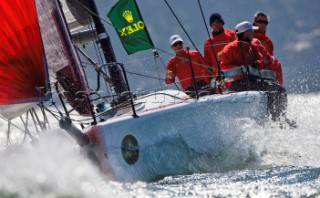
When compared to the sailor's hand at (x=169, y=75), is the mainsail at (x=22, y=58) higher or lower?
higher

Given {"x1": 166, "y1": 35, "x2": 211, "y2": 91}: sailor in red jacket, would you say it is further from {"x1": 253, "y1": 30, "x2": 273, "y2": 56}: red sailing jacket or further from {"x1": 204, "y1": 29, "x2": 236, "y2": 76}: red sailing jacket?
{"x1": 253, "y1": 30, "x2": 273, "y2": 56}: red sailing jacket

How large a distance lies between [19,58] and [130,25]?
190cm

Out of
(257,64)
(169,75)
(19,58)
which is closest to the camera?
(19,58)

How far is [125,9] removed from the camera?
909 cm

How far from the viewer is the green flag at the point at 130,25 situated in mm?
8984

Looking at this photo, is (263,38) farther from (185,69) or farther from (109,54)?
(109,54)

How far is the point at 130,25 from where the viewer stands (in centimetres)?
903

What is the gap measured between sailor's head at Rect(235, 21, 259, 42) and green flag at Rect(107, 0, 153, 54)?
1.20 meters

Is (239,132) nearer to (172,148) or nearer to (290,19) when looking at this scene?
Result: (172,148)

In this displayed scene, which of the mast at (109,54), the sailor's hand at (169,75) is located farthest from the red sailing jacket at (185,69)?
the mast at (109,54)

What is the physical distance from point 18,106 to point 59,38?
0.78 meters

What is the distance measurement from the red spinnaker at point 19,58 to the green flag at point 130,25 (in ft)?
5.36

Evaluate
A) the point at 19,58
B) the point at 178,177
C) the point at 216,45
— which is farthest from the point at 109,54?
the point at 178,177

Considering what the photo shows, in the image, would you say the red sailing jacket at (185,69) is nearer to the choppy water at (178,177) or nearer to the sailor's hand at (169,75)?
the sailor's hand at (169,75)
